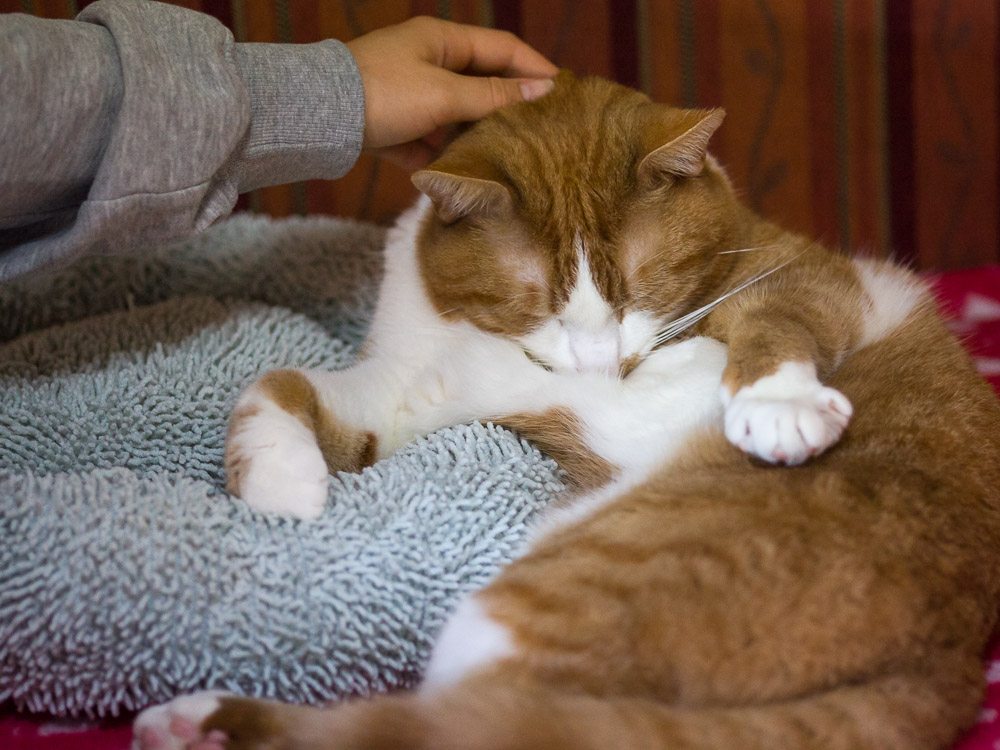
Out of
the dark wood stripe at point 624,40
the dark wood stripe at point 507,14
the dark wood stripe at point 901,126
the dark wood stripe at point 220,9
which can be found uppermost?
the dark wood stripe at point 220,9

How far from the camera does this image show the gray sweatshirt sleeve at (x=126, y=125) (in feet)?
3.15

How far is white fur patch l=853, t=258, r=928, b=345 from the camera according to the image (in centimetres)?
117

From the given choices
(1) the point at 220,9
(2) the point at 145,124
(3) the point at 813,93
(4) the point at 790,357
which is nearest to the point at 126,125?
(2) the point at 145,124

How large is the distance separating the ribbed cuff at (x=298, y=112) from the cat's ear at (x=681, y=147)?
0.43 m

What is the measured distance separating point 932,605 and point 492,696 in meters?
0.41

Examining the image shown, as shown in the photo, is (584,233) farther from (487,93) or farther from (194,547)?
(194,547)

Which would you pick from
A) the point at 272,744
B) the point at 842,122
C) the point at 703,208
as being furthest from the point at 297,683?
the point at 842,122

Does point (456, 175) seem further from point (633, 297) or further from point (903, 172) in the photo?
point (903, 172)

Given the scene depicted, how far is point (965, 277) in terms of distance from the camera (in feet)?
7.15

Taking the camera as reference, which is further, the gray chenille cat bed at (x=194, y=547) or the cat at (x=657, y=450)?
the gray chenille cat bed at (x=194, y=547)

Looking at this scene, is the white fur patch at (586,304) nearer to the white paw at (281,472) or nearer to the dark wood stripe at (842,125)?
the white paw at (281,472)

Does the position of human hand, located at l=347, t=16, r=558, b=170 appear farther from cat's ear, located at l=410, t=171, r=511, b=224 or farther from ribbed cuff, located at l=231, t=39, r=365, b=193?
cat's ear, located at l=410, t=171, r=511, b=224

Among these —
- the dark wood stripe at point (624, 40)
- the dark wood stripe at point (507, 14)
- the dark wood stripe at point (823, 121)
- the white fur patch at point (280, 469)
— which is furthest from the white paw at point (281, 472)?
the dark wood stripe at point (823, 121)

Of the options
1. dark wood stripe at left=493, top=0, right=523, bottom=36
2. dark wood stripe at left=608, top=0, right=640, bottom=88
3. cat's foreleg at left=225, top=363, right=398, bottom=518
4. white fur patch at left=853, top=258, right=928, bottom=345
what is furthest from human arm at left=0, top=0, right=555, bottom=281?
dark wood stripe at left=608, top=0, right=640, bottom=88
